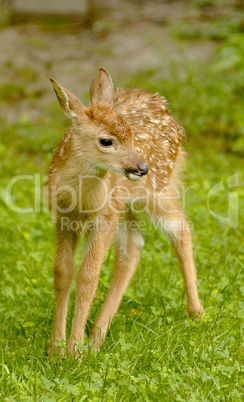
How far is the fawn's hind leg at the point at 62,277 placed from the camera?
4.53 metres

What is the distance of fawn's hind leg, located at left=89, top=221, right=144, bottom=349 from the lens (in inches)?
186

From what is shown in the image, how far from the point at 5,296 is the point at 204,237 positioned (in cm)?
204

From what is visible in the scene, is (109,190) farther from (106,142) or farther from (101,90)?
(101,90)

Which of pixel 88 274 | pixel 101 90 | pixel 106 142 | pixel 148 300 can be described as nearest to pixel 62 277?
pixel 88 274

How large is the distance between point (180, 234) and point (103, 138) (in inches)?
49.6

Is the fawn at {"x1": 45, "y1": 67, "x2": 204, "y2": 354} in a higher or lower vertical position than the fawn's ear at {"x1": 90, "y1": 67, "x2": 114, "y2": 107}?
lower

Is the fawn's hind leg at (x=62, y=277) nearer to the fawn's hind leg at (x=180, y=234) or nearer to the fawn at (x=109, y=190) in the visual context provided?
the fawn at (x=109, y=190)

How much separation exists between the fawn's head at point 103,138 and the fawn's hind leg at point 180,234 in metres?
0.89

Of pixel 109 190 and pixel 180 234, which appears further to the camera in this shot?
pixel 180 234

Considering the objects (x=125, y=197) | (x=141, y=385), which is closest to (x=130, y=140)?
(x=125, y=197)

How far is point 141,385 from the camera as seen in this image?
372 centimetres

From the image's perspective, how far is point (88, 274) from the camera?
180 inches

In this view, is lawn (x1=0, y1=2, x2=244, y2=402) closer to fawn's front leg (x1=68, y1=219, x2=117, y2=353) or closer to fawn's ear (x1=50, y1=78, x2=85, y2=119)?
fawn's front leg (x1=68, y1=219, x2=117, y2=353)

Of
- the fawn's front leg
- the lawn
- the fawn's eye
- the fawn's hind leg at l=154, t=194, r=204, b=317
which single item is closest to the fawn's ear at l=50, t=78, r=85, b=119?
the fawn's eye
